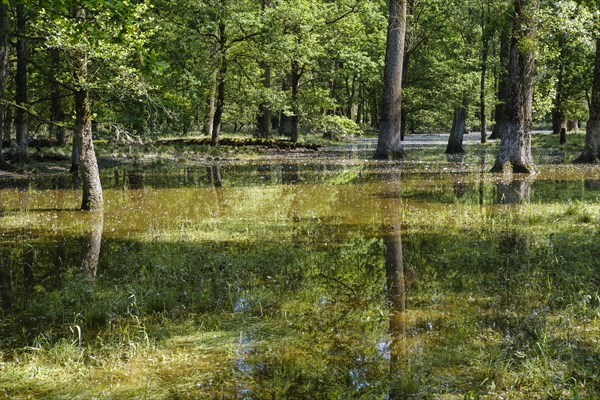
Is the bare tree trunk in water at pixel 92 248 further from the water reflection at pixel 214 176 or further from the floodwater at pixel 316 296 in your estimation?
the water reflection at pixel 214 176

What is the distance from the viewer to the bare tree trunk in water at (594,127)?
21856 mm

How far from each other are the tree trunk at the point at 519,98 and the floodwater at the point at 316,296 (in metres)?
5.08

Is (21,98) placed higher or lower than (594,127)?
higher

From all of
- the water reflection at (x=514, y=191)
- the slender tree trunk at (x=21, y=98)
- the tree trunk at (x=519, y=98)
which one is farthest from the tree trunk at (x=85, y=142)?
the slender tree trunk at (x=21, y=98)

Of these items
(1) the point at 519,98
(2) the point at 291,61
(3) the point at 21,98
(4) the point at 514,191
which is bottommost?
(4) the point at 514,191

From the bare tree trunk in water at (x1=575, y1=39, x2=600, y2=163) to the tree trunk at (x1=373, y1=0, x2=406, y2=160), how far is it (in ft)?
26.1

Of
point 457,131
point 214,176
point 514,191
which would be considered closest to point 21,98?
point 214,176

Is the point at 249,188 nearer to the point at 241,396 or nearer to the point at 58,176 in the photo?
the point at 58,176

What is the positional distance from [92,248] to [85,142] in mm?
4589

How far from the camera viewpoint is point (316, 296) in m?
6.75

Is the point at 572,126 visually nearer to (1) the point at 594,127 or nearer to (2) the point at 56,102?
(1) the point at 594,127

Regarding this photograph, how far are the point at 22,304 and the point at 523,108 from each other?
55.7 feet

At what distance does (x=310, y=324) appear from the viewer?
5.80m

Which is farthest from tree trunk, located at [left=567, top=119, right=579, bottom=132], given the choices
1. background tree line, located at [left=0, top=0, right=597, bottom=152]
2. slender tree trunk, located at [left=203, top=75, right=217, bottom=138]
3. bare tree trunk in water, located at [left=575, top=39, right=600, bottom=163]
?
slender tree trunk, located at [left=203, top=75, right=217, bottom=138]
